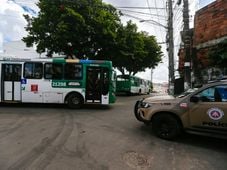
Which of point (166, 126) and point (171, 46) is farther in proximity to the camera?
point (171, 46)

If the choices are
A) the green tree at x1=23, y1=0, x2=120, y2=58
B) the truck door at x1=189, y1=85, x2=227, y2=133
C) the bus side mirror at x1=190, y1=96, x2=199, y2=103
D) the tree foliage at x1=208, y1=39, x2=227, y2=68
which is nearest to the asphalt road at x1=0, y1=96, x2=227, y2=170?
the truck door at x1=189, y1=85, x2=227, y2=133

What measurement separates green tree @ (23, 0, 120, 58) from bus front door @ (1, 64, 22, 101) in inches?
255

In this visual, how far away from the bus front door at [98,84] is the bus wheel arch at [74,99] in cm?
42

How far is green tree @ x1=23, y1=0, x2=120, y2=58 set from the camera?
1880 centimetres

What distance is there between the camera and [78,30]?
1914 cm

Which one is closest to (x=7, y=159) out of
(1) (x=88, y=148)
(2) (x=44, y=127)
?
(1) (x=88, y=148)

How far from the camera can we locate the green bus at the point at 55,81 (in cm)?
1288

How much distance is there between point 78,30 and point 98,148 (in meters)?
14.4

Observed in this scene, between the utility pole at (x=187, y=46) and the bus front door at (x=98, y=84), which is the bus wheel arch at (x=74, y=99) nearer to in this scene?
the bus front door at (x=98, y=84)

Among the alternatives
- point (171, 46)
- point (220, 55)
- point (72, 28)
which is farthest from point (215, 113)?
point (72, 28)

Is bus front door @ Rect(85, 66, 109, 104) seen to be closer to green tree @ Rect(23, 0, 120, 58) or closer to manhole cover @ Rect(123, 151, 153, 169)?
green tree @ Rect(23, 0, 120, 58)

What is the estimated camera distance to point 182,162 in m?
5.48

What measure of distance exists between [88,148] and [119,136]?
4.92 feet

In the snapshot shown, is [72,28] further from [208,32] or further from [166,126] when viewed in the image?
[166,126]
